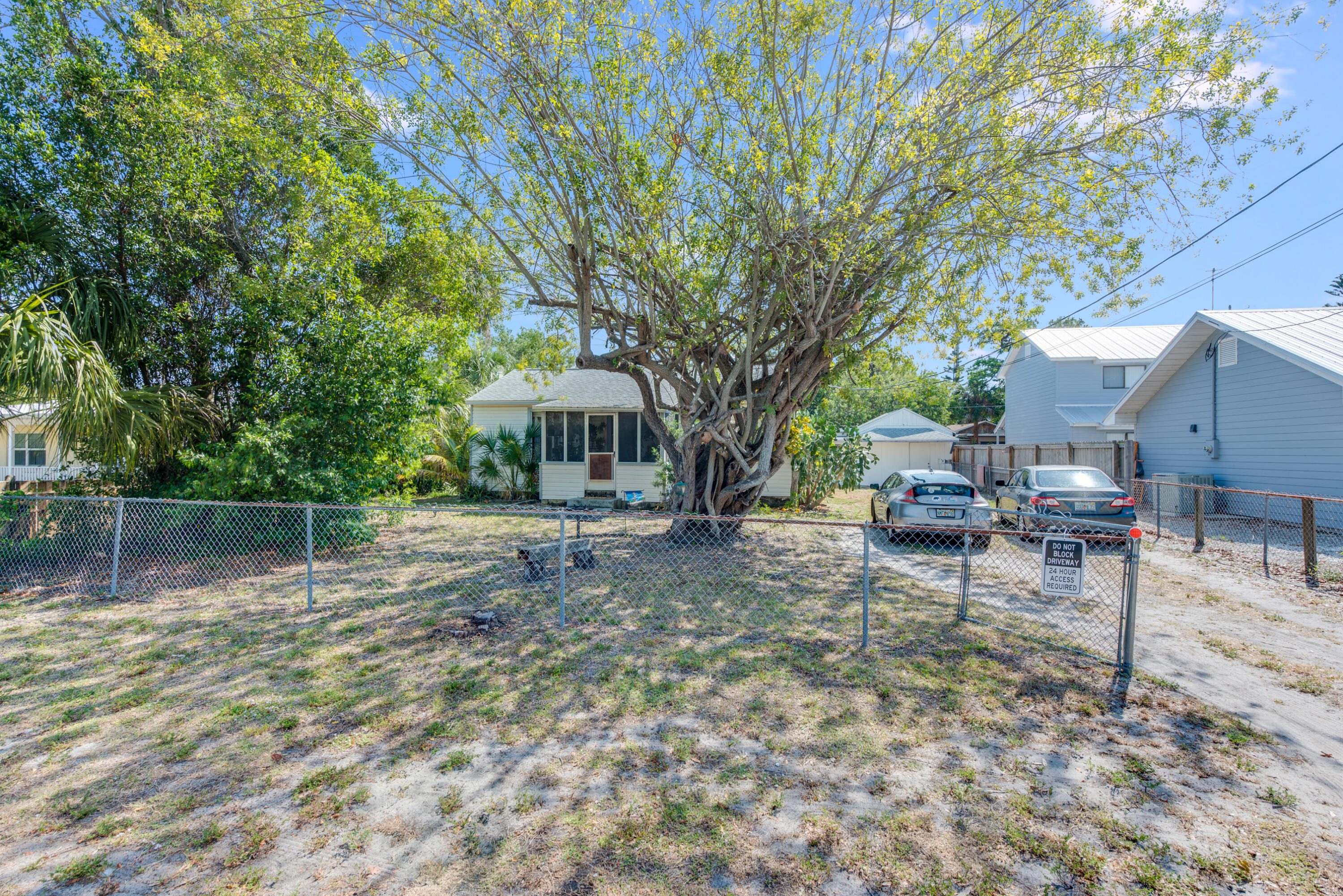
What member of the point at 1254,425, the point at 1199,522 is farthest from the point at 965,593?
the point at 1254,425

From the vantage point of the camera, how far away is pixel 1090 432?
22.6m

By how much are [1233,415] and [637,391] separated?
1511 centimetres

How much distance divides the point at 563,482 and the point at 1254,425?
56.0 feet

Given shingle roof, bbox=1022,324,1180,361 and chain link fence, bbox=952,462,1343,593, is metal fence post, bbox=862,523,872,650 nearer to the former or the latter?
chain link fence, bbox=952,462,1343,593

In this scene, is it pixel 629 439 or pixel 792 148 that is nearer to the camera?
pixel 792 148

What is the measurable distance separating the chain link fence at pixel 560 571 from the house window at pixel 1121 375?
15.7 m

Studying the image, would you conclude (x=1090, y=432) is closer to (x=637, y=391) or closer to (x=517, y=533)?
(x=637, y=391)

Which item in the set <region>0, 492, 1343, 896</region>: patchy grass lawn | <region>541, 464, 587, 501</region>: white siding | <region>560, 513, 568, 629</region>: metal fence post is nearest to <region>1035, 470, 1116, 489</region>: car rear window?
<region>0, 492, 1343, 896</region>: patchy grass lawn

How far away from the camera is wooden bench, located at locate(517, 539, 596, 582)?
25.9 ft

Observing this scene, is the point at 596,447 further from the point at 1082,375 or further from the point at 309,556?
the point at 1082,375

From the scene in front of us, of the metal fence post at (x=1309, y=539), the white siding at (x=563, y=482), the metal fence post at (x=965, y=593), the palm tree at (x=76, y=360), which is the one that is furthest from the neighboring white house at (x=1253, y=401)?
the palm tree at (x=76, y=360)

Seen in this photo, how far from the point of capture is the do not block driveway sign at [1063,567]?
5.24 metres

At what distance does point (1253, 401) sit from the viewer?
14.7 meters

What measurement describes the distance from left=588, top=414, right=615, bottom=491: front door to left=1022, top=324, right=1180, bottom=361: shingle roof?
52.1 feet
